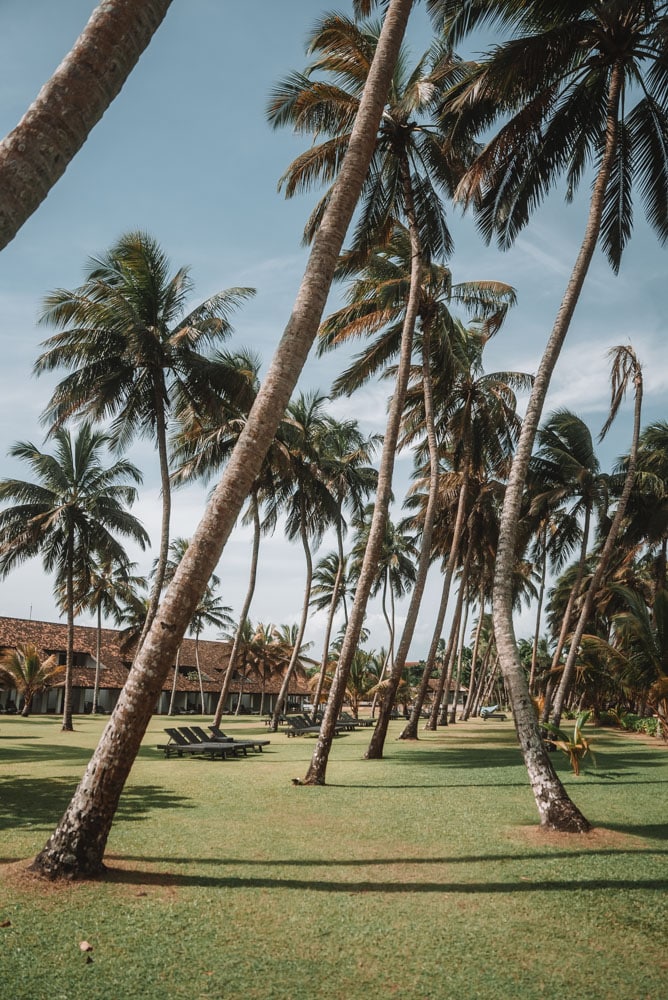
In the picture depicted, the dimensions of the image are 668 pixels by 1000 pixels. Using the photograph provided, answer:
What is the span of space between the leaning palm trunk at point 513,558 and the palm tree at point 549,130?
0.7 inches

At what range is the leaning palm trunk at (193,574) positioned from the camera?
6113 millimetres

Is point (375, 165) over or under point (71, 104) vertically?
over

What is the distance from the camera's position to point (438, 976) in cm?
463

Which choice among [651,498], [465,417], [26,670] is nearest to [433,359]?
[465,417]

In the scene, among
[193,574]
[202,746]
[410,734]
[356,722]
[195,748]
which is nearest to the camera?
[193,574]

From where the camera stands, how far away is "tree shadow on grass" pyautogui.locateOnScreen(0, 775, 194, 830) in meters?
9.23

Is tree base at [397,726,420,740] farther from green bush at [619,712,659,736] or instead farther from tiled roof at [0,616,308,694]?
tiled roof at [0,616,308,694]

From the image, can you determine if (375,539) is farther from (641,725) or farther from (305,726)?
(641,725)

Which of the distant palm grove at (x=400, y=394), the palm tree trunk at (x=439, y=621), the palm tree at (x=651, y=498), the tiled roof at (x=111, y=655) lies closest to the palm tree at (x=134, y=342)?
the distant palm grove at (x=400, y=394)

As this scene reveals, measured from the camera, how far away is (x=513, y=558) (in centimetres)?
956

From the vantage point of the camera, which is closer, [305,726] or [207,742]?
[207,742]

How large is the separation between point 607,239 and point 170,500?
1345 cm

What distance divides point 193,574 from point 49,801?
637 centimetres

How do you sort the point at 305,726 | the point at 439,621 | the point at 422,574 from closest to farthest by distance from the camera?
the point at 422,574
the point at 439,621
the point at 305,726
